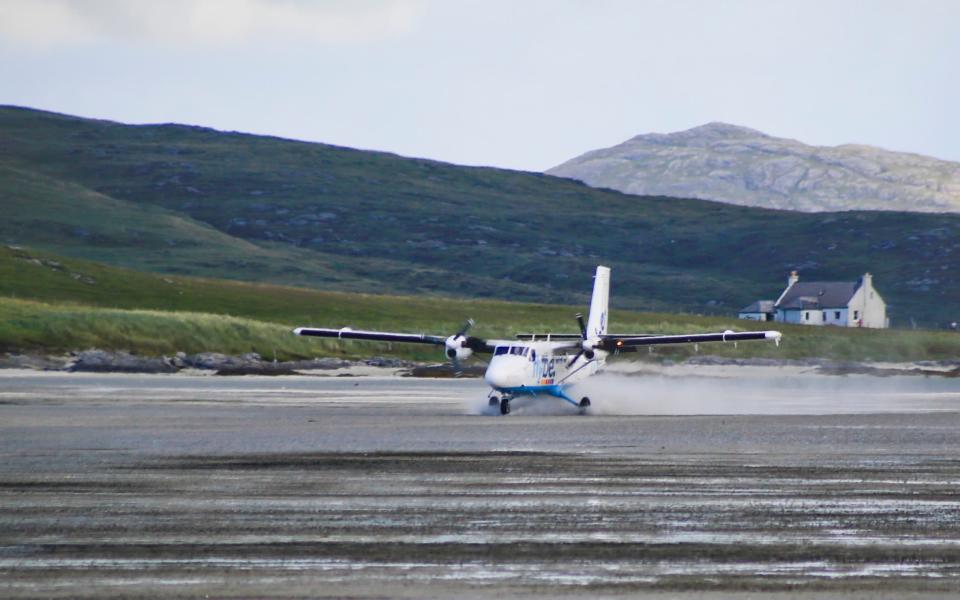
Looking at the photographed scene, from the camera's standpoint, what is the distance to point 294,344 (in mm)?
77688

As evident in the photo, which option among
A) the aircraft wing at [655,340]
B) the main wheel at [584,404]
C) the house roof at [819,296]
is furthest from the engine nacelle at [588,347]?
the house roof at [819,296]

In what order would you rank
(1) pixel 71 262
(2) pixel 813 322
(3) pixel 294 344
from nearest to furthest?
(3) pixel 294 344 < (1) pixel 71 262 < (2) pixel 813 322

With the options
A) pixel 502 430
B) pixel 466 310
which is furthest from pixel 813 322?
pixel 502 430

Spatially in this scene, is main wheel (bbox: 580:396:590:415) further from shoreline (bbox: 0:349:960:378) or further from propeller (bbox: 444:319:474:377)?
shoreline (bbox: 0:349:960:378)

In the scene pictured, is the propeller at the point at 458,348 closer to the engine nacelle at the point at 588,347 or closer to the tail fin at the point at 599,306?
the engine nacelle at the point at 588,347

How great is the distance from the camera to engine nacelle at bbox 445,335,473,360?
4247 centimetres

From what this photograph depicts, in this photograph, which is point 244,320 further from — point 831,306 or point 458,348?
point 831,306

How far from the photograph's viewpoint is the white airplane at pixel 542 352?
130ft

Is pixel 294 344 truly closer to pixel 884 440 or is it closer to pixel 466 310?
pixel 466 310

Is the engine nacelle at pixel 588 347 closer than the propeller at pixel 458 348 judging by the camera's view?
No

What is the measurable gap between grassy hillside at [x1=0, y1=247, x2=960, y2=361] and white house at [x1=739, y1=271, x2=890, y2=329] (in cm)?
1818

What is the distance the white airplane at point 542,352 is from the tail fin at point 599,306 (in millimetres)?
46

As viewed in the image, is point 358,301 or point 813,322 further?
point 813,322

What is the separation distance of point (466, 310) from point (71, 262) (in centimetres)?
3299
